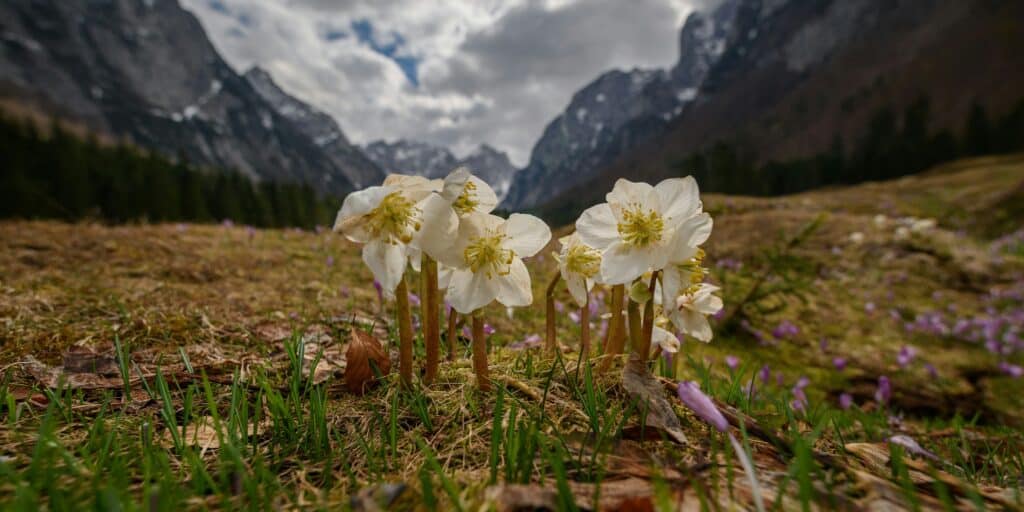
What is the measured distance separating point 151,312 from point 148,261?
2.38m

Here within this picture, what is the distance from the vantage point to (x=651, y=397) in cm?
145

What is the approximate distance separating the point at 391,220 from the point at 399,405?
668 millimetres

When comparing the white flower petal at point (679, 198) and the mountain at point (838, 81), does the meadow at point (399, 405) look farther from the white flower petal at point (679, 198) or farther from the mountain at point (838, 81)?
the mountain at point (838, 81)

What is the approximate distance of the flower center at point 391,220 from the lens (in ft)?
4.77

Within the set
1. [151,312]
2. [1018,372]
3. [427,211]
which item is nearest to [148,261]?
[151,312]

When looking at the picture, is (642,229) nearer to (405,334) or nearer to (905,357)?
(405,334)

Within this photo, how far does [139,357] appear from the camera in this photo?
2.18 m

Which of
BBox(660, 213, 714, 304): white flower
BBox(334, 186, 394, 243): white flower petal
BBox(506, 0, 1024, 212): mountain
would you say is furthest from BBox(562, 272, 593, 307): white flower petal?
BBox(506, 0, 1024, 212): mountain

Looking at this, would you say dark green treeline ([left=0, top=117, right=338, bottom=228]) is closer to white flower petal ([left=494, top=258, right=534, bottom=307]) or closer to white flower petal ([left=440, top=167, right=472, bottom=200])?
white flower petal ([left=494, top=258, right=534, bottom=307])

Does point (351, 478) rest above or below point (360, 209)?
below

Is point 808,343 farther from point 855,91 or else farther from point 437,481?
point 855,91

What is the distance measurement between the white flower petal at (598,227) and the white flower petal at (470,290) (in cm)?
37

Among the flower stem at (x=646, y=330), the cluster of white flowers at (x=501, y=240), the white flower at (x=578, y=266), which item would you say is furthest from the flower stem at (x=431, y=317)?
the flower stem at (x=646, y=330)

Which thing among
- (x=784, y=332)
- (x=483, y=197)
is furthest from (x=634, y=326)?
(x=784, y=332)
